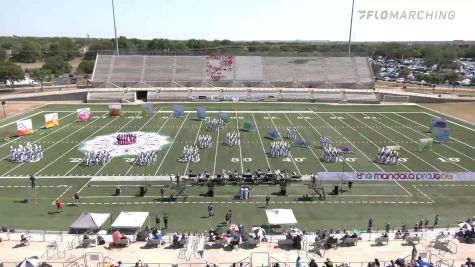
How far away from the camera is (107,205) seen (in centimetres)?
2141

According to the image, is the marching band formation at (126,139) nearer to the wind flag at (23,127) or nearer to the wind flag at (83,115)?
the wind flag at (23,127)

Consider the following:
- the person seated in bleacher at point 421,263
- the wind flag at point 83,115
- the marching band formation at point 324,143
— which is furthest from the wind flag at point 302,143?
the wind flag at point 83,115

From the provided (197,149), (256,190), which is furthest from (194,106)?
(256,190)

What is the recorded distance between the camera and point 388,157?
28828mm

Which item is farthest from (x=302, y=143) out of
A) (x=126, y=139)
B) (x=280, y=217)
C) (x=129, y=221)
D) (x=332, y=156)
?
(x=129, y=221)

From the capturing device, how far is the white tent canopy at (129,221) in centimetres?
1738

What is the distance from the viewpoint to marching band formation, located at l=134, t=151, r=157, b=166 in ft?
92.3

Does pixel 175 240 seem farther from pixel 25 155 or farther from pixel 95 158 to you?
pixel 25 155

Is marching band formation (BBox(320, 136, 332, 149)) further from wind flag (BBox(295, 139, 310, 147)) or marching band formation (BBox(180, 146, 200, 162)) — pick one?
marching band formation (BBox(180, 146, 200, 162))

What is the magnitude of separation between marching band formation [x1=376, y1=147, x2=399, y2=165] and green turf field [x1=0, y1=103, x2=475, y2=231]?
0.71 metres

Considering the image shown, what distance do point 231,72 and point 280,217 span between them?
51587 mm

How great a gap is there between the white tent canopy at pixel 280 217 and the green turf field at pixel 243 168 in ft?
4.56

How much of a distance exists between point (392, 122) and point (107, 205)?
107 ft

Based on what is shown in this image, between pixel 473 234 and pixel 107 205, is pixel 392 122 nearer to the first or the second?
pixel 473 234
